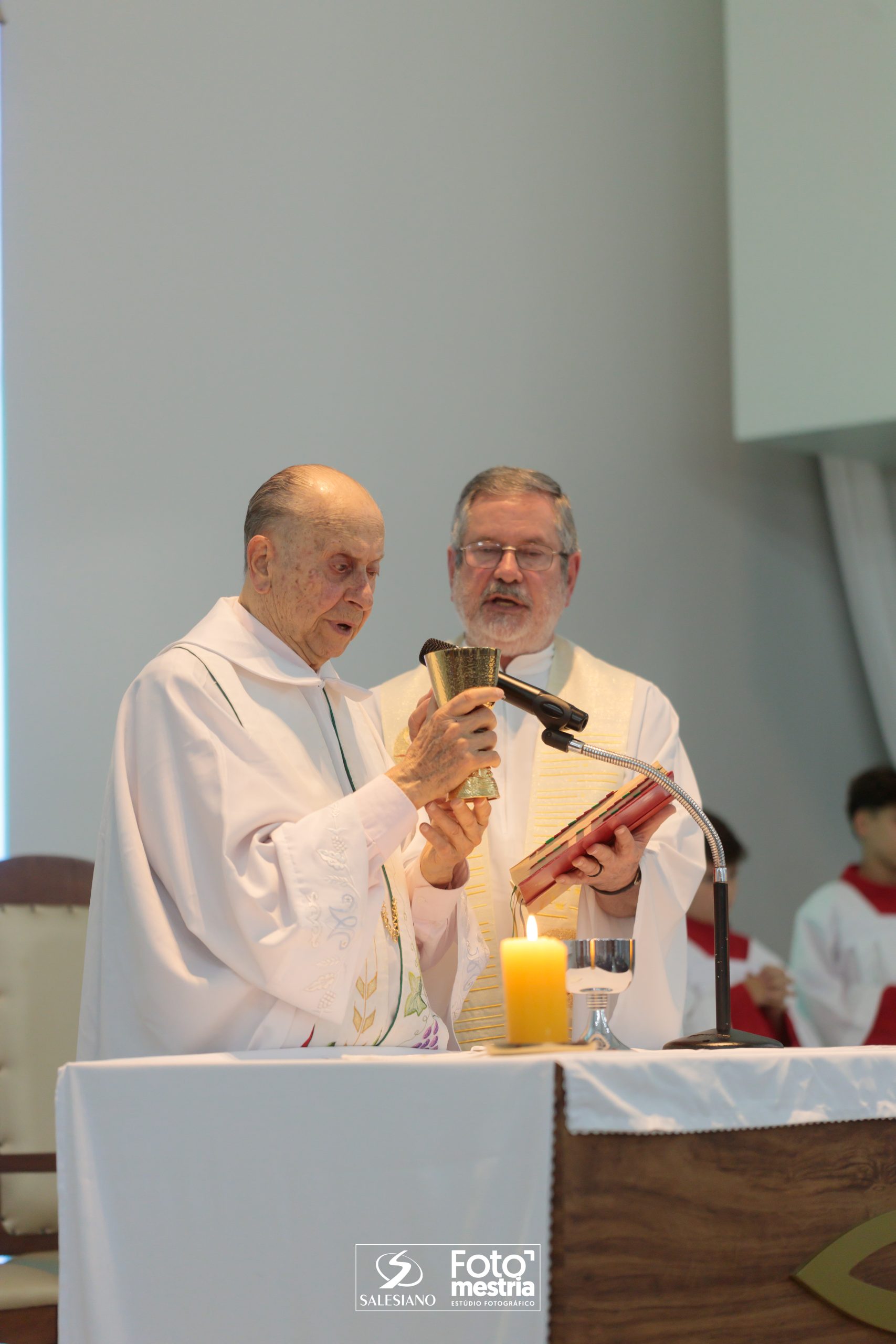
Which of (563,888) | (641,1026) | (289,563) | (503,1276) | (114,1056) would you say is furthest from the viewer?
(641,1026)

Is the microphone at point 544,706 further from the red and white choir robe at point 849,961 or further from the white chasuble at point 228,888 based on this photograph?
the red and white choir robe at point 849,961

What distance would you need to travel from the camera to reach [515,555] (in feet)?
10.7

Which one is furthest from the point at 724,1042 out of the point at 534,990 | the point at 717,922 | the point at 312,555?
the point at 312,555

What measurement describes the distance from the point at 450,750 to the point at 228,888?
0.38 m

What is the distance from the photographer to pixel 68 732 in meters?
4.21

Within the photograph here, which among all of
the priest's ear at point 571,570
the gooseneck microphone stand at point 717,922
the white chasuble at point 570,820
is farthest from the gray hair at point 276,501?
the priest's ear at point 571,570

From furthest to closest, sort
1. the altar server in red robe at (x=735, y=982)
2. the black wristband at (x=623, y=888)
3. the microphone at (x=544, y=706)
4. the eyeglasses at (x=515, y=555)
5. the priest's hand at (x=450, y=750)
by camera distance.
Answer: the altar server in red robe at (x=735, y=982), the eyeglasses at (x=515, y=555), the black wristband at (x=623, y=888), the microphone at (x=544, y=706), the priest's hand at (x=450, y=750)

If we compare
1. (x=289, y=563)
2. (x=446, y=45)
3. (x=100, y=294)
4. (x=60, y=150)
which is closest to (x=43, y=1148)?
(x=289, y=563)

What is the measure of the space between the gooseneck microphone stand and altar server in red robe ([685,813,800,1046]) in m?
2.76

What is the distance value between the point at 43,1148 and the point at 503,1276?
166cm

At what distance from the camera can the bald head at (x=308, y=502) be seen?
2.42 metres

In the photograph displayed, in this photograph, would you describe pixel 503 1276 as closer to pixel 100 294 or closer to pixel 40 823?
pixel 40 823

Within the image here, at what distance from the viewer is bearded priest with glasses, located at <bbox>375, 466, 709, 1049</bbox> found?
2.88 meters

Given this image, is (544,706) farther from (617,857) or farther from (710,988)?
(710,988)
